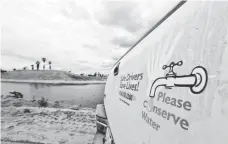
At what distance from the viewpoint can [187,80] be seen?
72 centimetres

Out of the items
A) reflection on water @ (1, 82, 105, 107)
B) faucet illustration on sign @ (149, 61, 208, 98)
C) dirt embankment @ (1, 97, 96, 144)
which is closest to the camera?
faucet illustration on sign @ (149, 61, 208, 98)

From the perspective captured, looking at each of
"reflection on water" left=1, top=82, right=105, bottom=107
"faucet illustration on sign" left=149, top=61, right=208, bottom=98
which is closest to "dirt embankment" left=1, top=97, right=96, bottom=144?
"faucet illustration on sign" left=149, top=61, right=208, bottom=98

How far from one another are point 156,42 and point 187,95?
606 mm

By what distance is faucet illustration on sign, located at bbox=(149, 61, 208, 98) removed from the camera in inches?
25.5

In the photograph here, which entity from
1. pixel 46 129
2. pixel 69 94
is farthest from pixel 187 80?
pixel 69 94

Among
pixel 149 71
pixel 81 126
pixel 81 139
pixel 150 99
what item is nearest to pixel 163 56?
pixel 149 71

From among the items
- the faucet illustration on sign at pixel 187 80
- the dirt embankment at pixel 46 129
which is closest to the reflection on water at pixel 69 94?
the dirt embankment at pixel 46 129

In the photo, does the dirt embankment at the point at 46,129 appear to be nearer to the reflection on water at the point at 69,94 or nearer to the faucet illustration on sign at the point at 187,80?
the faucet illustration on sign at the point at 187,80

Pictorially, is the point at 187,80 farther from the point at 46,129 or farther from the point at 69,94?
the point at 69,94

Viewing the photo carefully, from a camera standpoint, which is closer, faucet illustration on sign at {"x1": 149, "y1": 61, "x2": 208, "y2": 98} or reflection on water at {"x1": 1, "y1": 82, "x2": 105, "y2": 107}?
faucet illustration on sign at {"x1": 149, "y1": 61, "x2": 208, "y2": 98}

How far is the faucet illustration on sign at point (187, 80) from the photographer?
0.65 metres

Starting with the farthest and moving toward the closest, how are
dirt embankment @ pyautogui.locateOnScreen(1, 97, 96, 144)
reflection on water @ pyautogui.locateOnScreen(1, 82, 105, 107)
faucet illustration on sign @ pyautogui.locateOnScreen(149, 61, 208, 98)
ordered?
1. reflection on water @ pyautogui.locateOnScreen(1, 82, 105, 107)
2. dirt embankment @ pyautogui.locateOnScreen(1, 97, 96, 144)
3. faucet illustration on sign @ pyautogui.locateOnScreen(149, 61, 208, 98)

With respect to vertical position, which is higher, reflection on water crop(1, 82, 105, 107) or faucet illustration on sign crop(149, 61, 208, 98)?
faucet illustration on sign crop(149, 61, 208, 98)

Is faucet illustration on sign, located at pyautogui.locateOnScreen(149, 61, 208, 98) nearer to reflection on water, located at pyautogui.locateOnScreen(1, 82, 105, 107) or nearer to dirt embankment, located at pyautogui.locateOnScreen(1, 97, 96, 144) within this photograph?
dirt embankment, located at pyautogui.locateOnScreen(1, 97, 96, 144)
